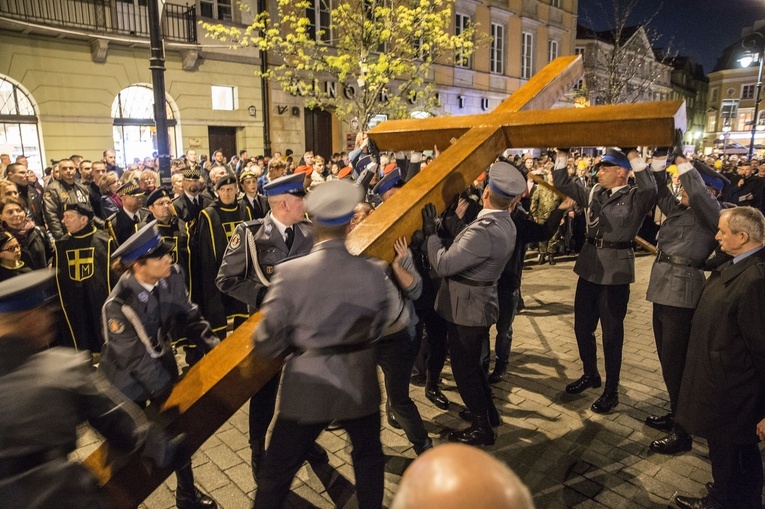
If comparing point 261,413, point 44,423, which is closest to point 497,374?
point 261,413

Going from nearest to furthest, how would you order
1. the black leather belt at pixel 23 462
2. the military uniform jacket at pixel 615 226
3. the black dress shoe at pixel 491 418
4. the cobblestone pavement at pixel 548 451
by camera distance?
1. the black leather belt at pixel 23 462
2. the cobblestone pavement at pixel 548 451
3. the black dress shoe at pixel 491 418
4. the military uniform jacket at pixel 615 226

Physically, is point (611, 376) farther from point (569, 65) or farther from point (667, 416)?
point (569, 65)

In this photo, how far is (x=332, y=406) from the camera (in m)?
2.45

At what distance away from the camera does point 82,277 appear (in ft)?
17.1

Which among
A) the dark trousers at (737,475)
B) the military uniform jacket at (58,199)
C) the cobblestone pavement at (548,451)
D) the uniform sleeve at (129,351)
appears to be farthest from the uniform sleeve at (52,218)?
the dark trousers at (737,475)

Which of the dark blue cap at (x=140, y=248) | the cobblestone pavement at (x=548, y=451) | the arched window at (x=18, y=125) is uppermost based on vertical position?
the arched window at (x=18, y=125)

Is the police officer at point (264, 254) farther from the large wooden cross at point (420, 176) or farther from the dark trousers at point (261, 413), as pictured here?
the large wooden cross at point (420, 176)

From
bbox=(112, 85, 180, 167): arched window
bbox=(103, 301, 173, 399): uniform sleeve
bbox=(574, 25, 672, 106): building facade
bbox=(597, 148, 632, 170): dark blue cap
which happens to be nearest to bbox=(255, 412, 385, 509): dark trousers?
bbox=(103, 301, 173, 399): uniform sleeve

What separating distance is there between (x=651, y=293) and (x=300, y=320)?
122 inches

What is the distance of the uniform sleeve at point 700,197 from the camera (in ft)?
12.0

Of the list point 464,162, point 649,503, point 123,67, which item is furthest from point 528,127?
point 123,67

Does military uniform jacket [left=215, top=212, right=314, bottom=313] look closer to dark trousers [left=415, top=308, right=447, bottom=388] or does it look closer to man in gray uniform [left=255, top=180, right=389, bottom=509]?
man in gray uniform [left=255, top=180, right=389, bottom=509]

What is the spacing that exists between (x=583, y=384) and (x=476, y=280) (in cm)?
191

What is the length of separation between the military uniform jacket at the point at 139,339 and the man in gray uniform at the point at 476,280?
176 cm
